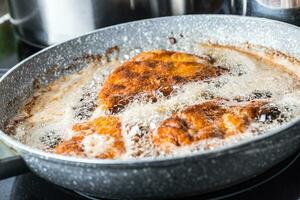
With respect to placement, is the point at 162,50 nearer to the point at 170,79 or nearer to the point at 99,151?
the point at 170,79

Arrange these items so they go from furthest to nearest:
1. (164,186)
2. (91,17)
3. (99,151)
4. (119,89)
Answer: (91,17) → (119,89) → (99,151) → (164,186)

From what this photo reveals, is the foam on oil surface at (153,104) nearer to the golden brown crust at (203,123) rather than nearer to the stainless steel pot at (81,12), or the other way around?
the golden brown crust at (203,123)

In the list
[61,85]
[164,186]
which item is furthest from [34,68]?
[164,186]

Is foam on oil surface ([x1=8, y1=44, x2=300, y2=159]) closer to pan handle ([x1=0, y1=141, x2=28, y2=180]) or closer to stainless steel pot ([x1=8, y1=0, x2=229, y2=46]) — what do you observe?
pan handle ([x1=0, y1=141, x2=28, y2=180])

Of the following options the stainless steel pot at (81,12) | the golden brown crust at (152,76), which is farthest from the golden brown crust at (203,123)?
the stainless steel pot at (81,12)

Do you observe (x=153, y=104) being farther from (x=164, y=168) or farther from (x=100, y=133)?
(x=164, y=168)

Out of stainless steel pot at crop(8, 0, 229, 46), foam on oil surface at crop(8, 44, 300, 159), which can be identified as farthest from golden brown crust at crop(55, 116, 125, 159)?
stainless steel pot at crop(8, 0, 229, 46)

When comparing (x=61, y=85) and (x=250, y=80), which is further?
(x=61, y=85)

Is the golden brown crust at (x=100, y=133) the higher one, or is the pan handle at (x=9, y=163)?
the pan handle at (x=9, y=163)
